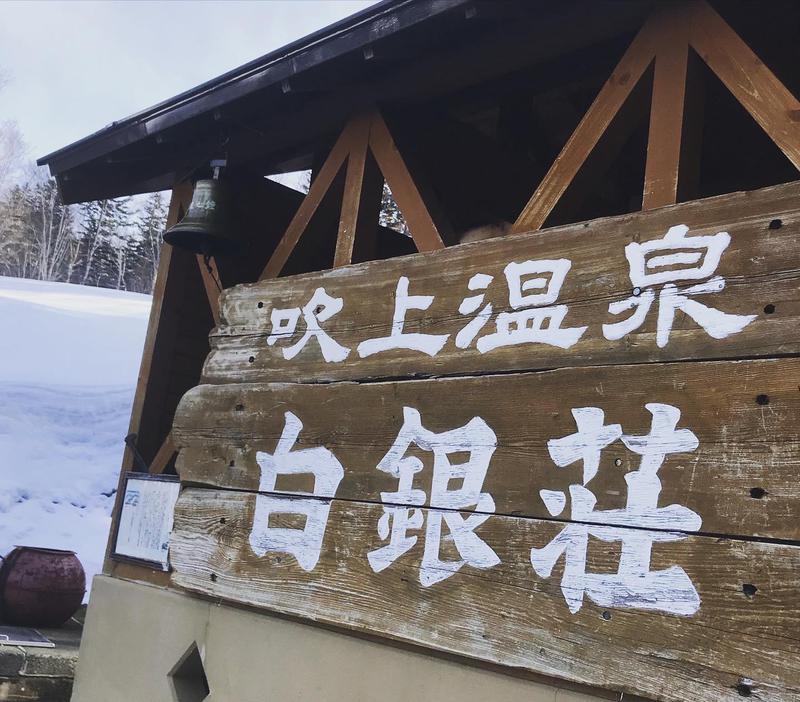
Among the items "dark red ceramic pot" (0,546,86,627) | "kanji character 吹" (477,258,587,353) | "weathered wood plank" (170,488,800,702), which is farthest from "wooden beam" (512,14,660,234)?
"dark red ceramic pot" (0,546,86,627)

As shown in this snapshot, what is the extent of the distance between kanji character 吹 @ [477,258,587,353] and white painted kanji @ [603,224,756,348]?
202 millimetres

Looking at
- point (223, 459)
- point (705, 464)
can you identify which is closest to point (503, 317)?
point (705, 464)

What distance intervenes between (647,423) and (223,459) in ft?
7.37

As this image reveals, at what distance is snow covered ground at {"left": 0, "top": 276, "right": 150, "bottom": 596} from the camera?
14.6 m

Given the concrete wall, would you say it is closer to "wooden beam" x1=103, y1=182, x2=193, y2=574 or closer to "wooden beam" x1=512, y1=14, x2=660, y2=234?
"wooden beam" x1=103, y1=182, x2=193, y2=574

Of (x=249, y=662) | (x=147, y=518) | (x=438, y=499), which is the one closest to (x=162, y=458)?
(x=147, y=518)

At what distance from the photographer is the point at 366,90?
421cm

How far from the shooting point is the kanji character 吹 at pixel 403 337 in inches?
133

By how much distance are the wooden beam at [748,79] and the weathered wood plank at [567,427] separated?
0.85 metres

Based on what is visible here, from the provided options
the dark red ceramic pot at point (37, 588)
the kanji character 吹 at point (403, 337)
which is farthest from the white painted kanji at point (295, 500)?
the dark red ceramic pot at point (37, 588)

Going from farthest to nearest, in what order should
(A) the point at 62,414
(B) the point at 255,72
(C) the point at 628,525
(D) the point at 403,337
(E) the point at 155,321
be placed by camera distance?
(A) the point at 62,414 < (E) the point at 155,321 < (B) the point at 255,72 < (D) the point at 403,337 < (C) the point at 628,525

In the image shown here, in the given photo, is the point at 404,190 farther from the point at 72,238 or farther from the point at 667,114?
the point at 72,238

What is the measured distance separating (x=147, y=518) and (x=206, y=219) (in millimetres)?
1874

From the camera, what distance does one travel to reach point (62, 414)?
64.1 feet
